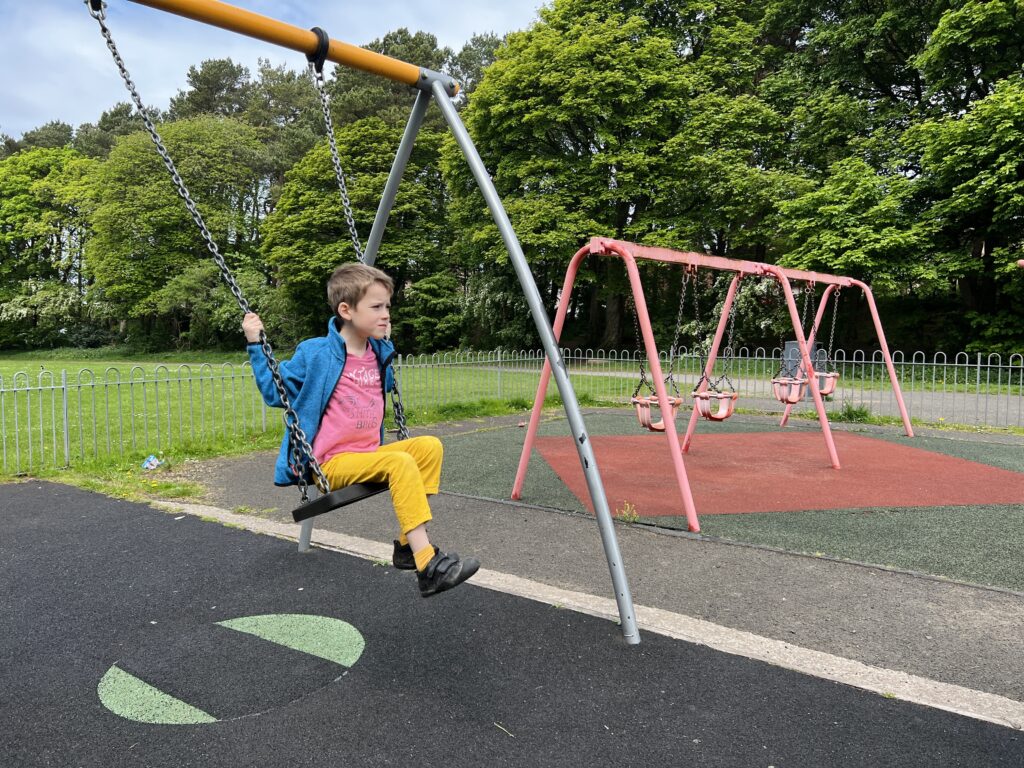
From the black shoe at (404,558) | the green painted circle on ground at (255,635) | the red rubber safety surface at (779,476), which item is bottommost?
the green painted circle on ground at (255,635)

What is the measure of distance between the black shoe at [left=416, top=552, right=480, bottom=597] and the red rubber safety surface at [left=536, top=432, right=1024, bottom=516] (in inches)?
99.1

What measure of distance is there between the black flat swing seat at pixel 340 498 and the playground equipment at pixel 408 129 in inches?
0.5

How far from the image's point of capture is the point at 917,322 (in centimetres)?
2061

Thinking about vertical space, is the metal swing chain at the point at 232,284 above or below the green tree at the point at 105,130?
below

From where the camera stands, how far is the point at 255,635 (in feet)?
9.25

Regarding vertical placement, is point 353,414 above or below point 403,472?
above

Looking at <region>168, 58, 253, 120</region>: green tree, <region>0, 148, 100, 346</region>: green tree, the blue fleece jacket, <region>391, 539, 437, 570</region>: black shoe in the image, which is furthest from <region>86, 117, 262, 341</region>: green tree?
<region>391, 539, 437, 570</region>: black shoe

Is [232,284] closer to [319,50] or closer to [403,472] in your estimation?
[403,472]

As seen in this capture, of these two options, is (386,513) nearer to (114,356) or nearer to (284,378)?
(284,378)

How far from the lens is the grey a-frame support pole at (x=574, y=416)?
278cm

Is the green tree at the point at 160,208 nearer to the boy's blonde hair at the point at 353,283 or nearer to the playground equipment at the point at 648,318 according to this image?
the playground equipment at the point at 648,318

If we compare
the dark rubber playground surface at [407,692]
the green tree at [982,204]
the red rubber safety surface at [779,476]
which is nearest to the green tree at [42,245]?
the red rubber safety surface at [779,476]

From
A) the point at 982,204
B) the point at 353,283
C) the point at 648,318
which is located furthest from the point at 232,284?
the point at 982,204

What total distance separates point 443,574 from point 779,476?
446 cm
